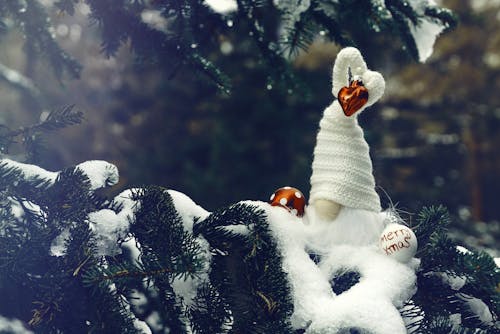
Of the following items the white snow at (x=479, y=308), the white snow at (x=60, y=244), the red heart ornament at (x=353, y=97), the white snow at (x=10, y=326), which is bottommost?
the white snow at (x=10, y=326)

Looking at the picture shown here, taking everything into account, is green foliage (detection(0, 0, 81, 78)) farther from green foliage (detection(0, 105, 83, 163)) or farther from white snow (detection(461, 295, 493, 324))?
white snow (detection(461, 295, 493, 324))

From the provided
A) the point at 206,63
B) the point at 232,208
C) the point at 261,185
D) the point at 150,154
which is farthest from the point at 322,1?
the point at 150,154

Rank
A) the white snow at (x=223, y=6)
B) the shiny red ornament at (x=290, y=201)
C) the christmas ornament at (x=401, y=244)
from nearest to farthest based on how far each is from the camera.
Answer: the christmas ornament at (x=401, y=244)
the shiny red ornament at (x=290, y=201)
the white snow at (x=223, y=6)

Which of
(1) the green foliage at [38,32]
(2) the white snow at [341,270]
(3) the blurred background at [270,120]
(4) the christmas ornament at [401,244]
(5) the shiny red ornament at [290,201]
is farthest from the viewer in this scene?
(3) the blurred background at [270,120]

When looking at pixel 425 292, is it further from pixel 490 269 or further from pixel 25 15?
pixel 25 15

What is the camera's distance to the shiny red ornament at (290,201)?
3.30 ft

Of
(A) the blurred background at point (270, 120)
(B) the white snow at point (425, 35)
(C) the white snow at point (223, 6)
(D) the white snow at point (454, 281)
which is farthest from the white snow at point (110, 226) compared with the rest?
(A) the blurred background at point (270, 120)

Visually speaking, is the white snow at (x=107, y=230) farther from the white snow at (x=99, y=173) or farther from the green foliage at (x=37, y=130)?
the green foliage at (x=37, y=130)

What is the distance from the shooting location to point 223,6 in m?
1.32

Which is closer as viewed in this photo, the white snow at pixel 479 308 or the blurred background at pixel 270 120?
the white snow at pixel 479 308

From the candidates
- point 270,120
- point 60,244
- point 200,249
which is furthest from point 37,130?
point 270,120

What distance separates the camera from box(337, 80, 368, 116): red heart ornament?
1018mm

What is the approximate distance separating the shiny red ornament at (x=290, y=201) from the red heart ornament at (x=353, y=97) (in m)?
0.18

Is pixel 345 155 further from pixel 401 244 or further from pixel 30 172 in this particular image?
pixel 30 172
